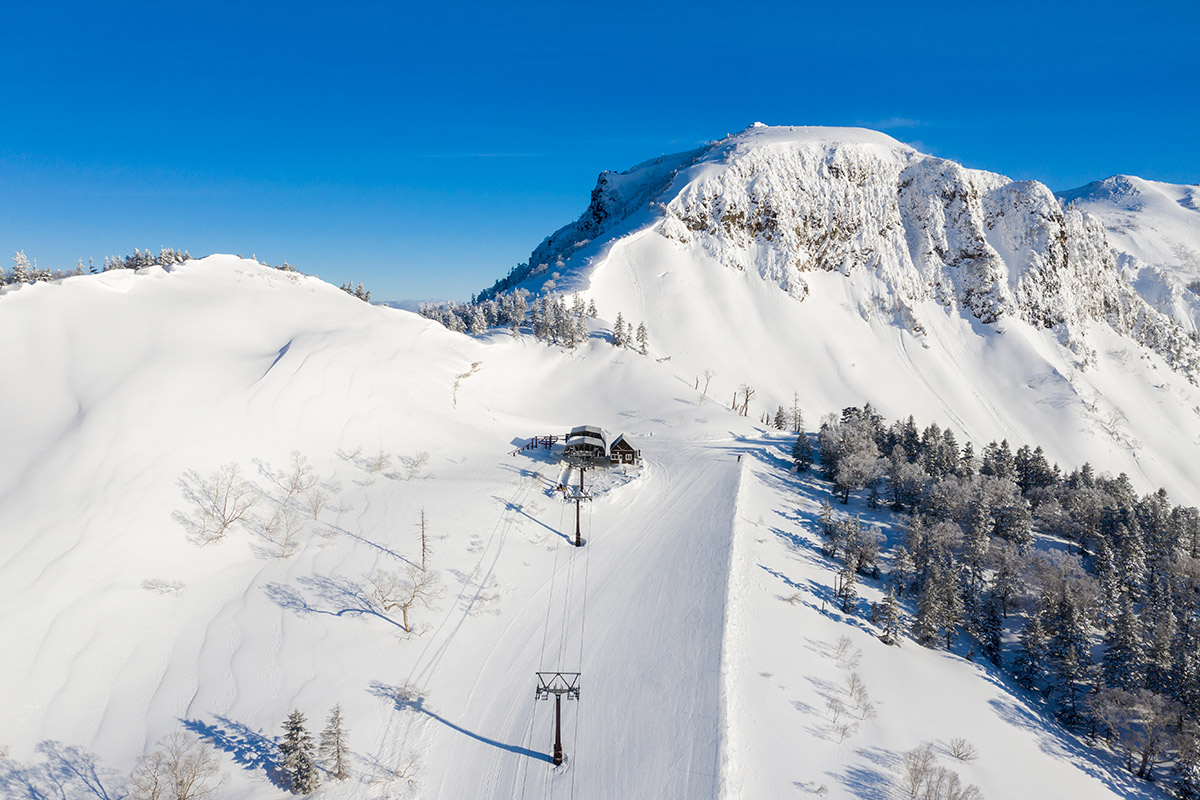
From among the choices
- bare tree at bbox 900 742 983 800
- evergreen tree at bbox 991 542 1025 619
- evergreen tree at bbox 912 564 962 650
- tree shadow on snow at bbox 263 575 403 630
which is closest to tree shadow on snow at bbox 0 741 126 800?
tree shadow on snow at bbox 263 575 403 630

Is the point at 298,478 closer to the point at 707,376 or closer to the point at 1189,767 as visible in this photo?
the point at 1189,767

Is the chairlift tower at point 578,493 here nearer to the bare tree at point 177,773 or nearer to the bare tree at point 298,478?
the bare tree at point 298,478

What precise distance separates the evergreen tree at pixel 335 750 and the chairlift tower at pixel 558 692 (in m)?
8.82

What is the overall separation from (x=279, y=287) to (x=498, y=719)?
6572 cm

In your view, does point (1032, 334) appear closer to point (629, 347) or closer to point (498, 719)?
point (629, 347)

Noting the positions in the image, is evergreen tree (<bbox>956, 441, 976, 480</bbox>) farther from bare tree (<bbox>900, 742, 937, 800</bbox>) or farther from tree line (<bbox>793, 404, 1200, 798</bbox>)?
bare tree (<bbox>900, 742, 937, 800</bbox>)

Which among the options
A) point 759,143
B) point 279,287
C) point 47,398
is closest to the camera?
A: point 47,398

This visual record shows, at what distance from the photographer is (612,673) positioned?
29.4 m

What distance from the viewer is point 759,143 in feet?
541

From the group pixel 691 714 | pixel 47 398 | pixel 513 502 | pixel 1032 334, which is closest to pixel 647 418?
pixel 513 502

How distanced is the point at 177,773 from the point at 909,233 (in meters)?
192

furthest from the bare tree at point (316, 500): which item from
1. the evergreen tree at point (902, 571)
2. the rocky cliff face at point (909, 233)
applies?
the rocky cliff face at point (909, 233)

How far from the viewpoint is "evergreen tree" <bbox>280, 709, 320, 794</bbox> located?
22.5 m

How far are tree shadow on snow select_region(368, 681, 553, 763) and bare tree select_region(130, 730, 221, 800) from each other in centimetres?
722
